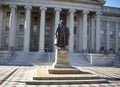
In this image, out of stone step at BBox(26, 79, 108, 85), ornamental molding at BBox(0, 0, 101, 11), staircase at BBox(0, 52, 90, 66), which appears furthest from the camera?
ornamental molding at BBox(0, 0, 101, 11)

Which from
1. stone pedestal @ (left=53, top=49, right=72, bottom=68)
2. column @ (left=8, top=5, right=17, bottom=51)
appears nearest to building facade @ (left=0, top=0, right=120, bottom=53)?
column @ (left=8, top=5, right=17, bottom=51)

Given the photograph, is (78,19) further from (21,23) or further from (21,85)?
(21,85)

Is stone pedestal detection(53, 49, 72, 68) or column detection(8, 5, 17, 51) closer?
stone pedestal detection(53, 49, 72, 68)

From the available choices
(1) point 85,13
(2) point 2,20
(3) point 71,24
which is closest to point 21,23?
(2) point 2,20

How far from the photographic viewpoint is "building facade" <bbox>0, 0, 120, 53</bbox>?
47.5 metres

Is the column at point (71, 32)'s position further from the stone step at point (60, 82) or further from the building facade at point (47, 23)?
the stone step at point (60, 82)

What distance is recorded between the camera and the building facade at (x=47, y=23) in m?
47.5

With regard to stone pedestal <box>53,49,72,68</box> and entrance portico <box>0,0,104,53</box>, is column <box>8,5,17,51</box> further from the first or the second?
stone pedestal <box>53,49,72,68</box>

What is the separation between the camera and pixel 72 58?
4231 cm

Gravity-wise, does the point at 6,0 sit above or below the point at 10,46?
above

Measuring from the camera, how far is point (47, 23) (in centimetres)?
5422

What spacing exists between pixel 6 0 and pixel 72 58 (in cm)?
1934

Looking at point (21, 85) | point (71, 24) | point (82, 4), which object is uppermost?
point (82, 4)

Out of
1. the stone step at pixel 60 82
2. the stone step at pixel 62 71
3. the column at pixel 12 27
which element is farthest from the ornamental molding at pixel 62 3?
the stone step at pixel 60 82
